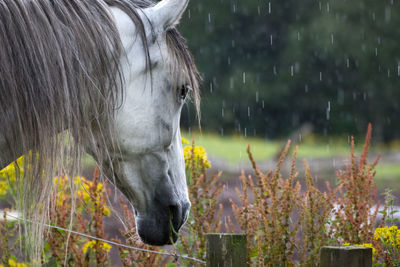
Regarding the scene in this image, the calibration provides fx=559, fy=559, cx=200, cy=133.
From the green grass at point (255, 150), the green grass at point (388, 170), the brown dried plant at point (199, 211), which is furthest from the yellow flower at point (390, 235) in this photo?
the green grass at point (255, 150)

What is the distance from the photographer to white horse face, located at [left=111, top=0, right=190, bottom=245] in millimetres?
2006

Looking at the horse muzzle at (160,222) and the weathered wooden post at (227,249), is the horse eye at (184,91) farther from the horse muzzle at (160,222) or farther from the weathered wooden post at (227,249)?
the weathered wooden post at (227,249)

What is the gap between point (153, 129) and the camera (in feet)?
6.71

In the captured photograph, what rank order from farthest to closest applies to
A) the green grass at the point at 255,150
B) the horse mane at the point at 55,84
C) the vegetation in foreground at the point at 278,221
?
the green grass at the point at 255,150 → the vegetation in foreground at the point at 278,221 → the horse mane at the point at 55,84

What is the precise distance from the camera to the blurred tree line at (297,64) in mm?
25531

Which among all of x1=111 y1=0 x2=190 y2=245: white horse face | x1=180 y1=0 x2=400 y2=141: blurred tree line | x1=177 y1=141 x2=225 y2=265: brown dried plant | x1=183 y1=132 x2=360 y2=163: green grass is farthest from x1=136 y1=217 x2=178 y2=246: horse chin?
x1=180 y1=0 x2=400 y2=141: blurred tree line

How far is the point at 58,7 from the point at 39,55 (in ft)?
0.66

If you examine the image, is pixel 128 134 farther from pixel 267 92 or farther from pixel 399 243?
pixel 267 92

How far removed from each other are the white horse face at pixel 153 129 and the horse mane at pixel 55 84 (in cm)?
4

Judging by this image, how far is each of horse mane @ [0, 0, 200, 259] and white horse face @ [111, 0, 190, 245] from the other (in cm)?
4

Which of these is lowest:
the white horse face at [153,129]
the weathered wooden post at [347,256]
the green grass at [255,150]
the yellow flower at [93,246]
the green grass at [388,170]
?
the green grass at [255,150]

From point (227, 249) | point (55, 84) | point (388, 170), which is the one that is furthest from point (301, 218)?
point (388, 170)

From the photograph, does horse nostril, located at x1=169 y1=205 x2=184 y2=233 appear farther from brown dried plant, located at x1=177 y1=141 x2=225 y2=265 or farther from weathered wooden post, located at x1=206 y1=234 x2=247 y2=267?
brown dried plant, located at x1=177 y1=141 x2=225 y2=265

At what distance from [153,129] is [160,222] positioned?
38cm
